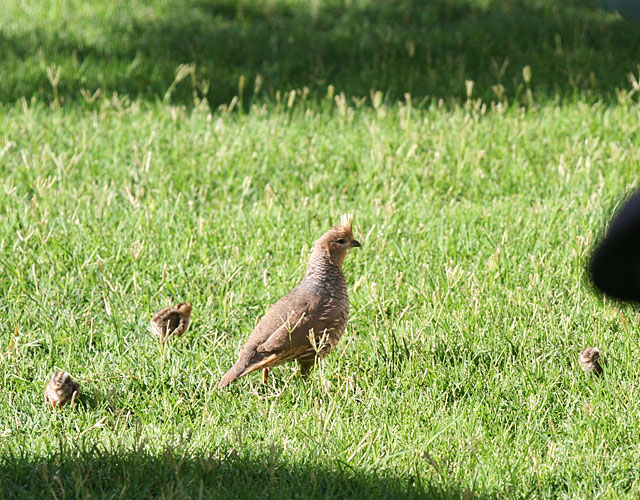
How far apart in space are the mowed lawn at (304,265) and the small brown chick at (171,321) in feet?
0.23

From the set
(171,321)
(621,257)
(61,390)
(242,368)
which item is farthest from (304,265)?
(621,257)

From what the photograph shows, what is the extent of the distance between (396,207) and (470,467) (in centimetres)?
285

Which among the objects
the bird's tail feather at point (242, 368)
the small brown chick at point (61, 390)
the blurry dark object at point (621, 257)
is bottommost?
the small brown chick at point (61, 390)

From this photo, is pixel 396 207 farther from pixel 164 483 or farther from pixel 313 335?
pixel 164 483

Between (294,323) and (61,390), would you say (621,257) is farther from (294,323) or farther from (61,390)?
(61,390)

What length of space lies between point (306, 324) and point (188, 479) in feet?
3.16

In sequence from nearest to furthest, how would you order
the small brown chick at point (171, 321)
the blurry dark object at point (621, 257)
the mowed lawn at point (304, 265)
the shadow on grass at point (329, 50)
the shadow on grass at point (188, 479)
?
the blurry dark object at point (621, 257)
the shadow on grass at point (188, 479)
the mowed lawn at point (304, 265)
the small brown chick at point (171, 321)
the shadow on grass at point (329, 50)

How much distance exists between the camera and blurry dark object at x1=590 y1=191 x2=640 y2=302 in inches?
58.0

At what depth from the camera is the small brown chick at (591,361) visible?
4.06 m

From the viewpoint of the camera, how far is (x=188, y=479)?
3.35m

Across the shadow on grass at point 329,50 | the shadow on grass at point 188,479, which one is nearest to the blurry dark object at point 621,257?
the shadow on grass at point 188,479

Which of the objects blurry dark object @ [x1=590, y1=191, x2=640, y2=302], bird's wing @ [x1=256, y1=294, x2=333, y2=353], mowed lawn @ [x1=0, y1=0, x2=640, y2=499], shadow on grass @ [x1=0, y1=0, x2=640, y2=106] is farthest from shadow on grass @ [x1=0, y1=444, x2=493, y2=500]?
shadow on grass @ [x1=0, y1=0, x2=640, y2=106]

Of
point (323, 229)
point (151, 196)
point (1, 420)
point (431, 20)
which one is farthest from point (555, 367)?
point (431, 20)

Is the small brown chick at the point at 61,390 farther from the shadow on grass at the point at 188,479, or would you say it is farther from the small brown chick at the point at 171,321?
the small brown chick at the point at 171,321
